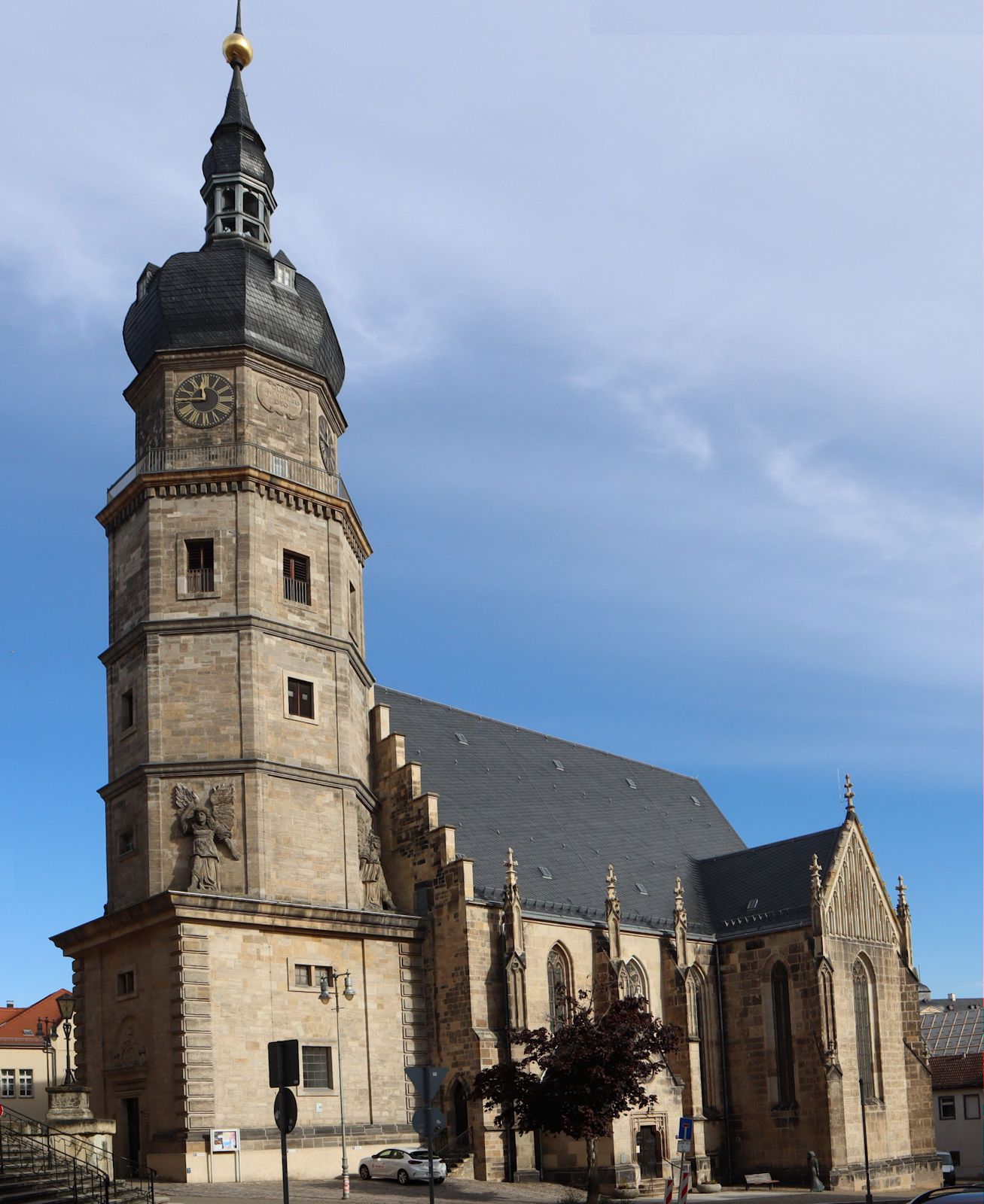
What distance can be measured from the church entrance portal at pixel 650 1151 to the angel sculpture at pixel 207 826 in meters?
14.7

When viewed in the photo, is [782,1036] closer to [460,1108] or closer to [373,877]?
[460,1108]

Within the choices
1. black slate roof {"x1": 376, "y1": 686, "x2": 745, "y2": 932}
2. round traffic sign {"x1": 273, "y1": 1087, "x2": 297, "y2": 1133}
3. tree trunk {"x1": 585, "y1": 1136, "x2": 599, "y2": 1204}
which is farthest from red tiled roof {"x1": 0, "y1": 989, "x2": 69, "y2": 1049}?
round traffic sign {"x1": 273, "y1": 1087, "x2": 297, "y2": 1133}

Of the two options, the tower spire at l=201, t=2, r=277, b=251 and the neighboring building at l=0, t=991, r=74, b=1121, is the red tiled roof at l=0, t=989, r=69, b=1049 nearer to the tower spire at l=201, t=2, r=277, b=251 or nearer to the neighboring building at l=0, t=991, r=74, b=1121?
the neighboring building at l=0, t=991, r=74, b=1121

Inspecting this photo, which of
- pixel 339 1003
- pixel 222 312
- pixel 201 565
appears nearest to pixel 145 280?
pixel 222 312

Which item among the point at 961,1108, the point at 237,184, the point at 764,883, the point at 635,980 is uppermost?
the point at 237,184

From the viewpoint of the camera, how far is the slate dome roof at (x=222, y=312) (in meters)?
41.5

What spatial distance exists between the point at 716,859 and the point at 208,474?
2409 cm

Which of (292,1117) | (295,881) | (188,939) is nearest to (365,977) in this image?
(295,881)

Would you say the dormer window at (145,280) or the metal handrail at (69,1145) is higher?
the dormer window at (145,280)

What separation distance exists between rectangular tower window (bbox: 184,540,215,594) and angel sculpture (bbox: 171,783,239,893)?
5.51m

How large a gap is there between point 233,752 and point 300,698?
2.80 metres

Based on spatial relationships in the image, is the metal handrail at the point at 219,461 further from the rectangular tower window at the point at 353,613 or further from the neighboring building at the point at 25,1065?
the neighboring building at the point at 25,1065

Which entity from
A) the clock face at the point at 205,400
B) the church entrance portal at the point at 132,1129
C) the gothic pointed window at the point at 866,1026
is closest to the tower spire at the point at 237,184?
the clock face at the point at 205,400

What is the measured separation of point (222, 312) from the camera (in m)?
41.6
